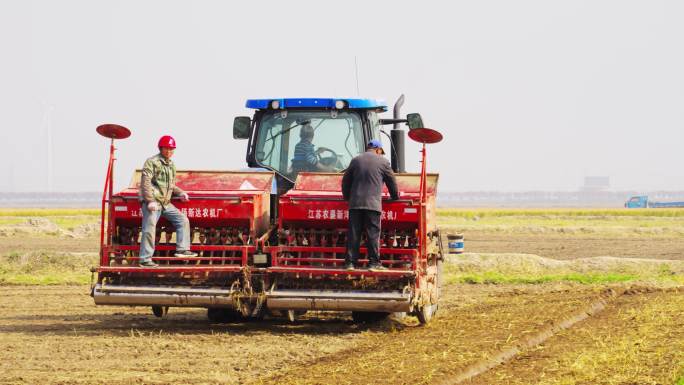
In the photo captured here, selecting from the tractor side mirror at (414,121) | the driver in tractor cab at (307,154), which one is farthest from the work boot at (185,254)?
the tractor side mirror at (414,121)

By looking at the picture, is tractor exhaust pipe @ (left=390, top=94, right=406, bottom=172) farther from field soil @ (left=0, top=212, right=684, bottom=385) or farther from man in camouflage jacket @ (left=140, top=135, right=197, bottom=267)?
man in camouflage jacket @ (left=140, top=135, right=197, bottom=267)

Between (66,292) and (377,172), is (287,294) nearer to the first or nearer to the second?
(377,172)

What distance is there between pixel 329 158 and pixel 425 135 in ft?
6.80

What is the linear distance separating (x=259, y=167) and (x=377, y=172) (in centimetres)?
258

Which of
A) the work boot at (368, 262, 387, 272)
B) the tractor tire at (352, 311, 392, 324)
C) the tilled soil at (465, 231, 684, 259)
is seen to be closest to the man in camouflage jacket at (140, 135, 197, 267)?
the work boot at (368, 262, 387, 272)

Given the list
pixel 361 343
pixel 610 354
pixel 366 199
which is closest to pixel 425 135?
pixel 366 199

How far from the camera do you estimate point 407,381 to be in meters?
9.95

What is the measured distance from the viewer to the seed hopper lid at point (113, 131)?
14.2 meters

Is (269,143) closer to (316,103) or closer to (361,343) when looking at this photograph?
(316,103)

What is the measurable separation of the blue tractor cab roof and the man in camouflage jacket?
204cm

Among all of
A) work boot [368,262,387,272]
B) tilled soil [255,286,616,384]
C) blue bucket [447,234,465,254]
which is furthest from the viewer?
blue bucket [447,234,465,254]

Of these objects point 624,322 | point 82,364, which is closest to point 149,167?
point 82,364

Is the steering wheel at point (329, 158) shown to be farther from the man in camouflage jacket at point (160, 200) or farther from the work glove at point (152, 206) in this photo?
the work glove at point (152, 206)

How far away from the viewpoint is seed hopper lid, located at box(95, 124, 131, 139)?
1422cm
